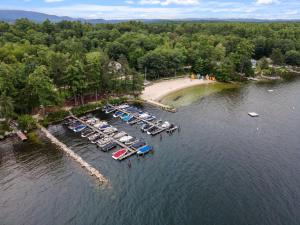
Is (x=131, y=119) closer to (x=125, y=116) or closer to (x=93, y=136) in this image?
(x=125, y=116)

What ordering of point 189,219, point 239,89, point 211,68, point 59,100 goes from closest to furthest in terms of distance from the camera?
point 189,219 → point 59,100 → point 239,89 → point 211,68

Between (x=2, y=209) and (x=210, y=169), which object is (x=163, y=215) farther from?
(x=2, y=209)

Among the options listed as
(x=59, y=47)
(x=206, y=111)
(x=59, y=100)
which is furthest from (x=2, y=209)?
(x=59, y=47)

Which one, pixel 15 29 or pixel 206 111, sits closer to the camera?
pixel 206 111

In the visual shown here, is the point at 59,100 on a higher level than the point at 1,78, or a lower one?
lower

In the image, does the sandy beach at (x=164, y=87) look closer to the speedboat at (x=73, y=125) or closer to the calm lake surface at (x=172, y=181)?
the calm lake surface at (x=172, y=181)

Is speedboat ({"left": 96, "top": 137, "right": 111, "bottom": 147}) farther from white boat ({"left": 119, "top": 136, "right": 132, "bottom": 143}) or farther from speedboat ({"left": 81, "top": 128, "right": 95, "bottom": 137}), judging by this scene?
speedboat ({"left": 81, "top": 128, "right": 95, "bottom": 137})
